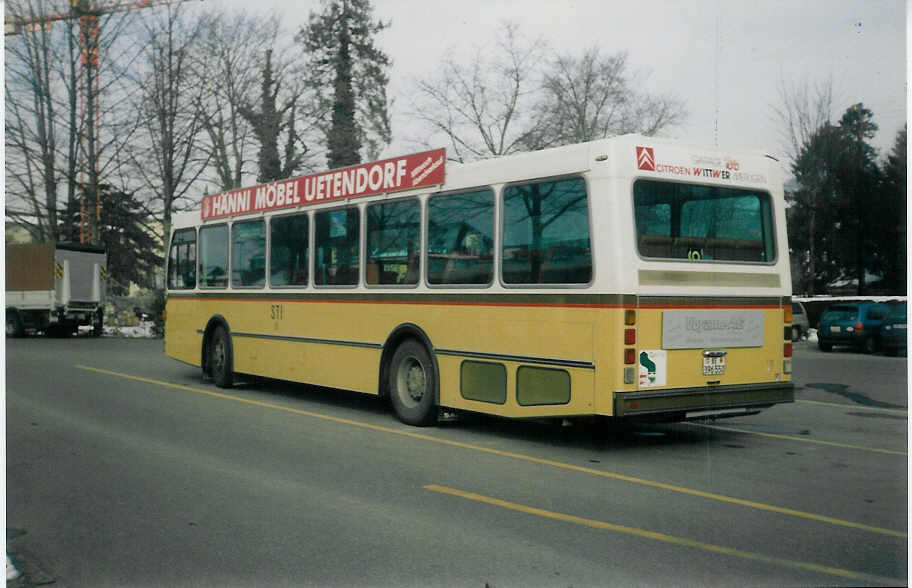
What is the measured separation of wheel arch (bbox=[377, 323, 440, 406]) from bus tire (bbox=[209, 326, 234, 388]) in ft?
13.2

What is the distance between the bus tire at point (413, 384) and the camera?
33.5 feet

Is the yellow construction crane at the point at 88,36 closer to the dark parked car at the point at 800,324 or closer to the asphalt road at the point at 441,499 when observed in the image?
the asphalt road at the point at 441,499

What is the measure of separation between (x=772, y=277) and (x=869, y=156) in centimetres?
920

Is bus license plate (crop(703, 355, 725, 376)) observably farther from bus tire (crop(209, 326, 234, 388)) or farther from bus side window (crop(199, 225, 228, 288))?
bus side window (crop(199, 225, 228, 288))

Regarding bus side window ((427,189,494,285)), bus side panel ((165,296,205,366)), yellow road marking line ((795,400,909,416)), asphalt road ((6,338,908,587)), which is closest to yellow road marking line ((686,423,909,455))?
asphalt road ((6,338,908,587))

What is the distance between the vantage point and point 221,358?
14.5m

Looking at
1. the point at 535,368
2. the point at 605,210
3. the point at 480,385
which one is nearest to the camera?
the point at 605,210

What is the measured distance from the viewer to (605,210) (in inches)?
327

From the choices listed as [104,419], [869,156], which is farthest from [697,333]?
[869,156]

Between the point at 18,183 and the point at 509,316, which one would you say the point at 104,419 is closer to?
the point at 509,316

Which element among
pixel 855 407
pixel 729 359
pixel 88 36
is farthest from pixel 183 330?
pixel 855 407

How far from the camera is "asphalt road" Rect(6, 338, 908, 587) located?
16.6 feet

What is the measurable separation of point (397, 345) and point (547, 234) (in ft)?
8.84

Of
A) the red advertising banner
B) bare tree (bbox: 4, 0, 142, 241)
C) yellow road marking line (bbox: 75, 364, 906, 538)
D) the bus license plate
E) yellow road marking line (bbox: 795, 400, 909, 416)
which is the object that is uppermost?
bare tree (bbox: 4, 0, 142, 241)
